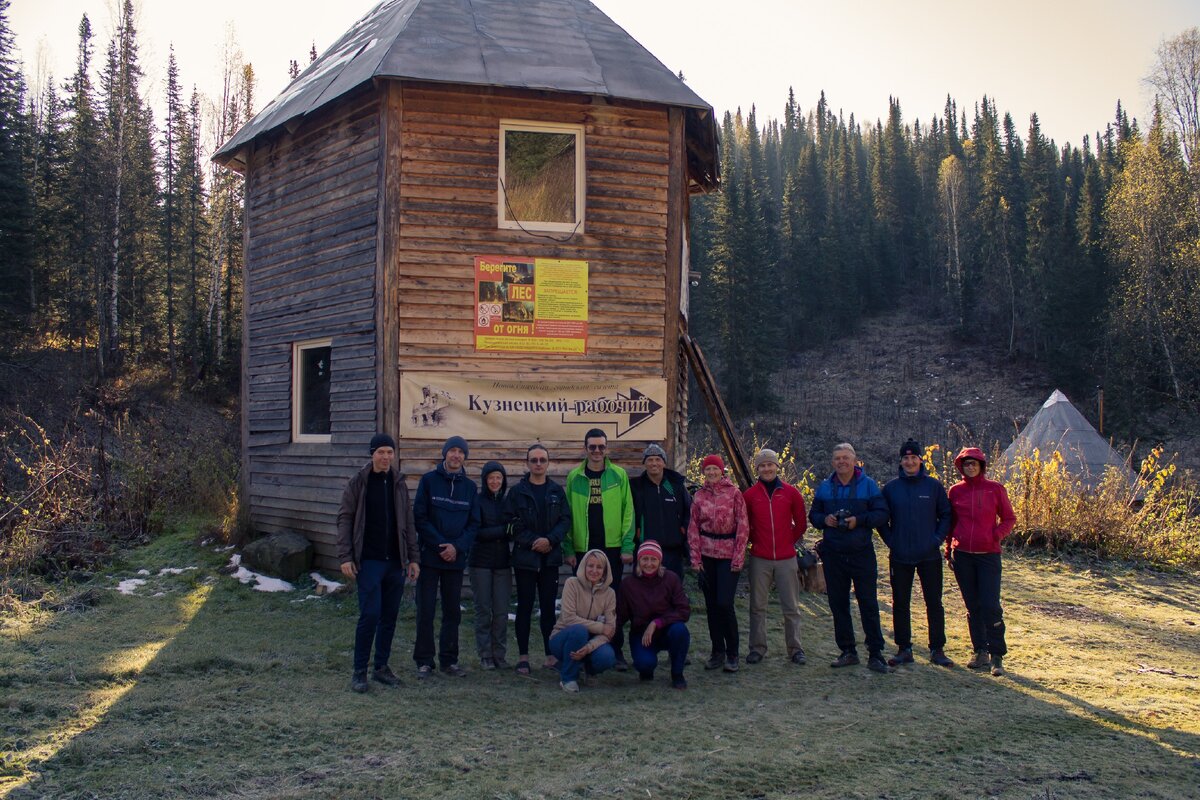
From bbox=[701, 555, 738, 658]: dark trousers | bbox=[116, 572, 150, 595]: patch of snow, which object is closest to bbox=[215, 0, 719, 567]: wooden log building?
bbox=[116, 572, 150, 595]: patch of snow

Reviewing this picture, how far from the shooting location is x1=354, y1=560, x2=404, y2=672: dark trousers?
6.69 meters

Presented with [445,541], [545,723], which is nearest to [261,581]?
[445,541]

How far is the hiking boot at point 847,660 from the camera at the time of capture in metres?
7.64

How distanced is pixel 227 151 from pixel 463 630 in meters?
7.36

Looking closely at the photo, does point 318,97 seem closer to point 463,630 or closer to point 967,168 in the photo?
point 463,630

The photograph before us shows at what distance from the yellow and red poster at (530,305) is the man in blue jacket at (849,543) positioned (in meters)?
3.69

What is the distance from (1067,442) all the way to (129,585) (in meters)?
16.5

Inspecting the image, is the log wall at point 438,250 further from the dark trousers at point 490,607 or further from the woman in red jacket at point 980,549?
the woman in red jacket at point 980,549

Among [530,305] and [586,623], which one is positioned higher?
[530,305]

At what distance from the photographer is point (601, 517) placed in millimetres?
7520

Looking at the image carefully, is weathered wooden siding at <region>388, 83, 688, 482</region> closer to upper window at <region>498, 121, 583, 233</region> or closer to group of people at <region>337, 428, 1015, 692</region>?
upper window at <region>498, 121, 583, 233</region>

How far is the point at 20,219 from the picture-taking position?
86.1 feet

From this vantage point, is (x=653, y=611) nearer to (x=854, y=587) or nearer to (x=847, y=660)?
(x=854, y=587)

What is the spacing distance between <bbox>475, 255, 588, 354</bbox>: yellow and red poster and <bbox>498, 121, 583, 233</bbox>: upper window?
1.56 feet
